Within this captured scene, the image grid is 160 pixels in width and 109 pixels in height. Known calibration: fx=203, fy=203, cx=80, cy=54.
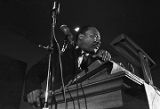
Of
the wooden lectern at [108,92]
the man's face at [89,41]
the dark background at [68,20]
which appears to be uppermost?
the dark background at [68,20]

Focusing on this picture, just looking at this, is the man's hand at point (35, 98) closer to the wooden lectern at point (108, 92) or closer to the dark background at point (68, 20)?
the wooden lectern at point (108, 92)

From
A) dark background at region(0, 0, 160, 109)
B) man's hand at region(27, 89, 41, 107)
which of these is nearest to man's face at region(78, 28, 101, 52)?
man's hand at region(27, 89, 41, 107)

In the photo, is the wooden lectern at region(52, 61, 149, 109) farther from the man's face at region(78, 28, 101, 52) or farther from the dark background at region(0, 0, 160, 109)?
the dark background at region(0, 0, 160, 109)

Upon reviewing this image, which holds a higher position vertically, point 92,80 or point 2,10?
point 2,10

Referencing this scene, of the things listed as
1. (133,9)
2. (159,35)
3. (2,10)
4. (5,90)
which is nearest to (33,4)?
(2,10)

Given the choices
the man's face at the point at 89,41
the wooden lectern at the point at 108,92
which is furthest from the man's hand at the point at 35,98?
the man's face at the point at 89,41

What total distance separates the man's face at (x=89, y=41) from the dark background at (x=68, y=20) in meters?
1.01

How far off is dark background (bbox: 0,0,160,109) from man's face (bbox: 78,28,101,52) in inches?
39.7

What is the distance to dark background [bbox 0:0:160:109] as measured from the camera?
2.70 meters

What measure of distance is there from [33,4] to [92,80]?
2.07 meters

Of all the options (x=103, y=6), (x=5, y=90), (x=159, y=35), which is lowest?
(x=5, y=90)

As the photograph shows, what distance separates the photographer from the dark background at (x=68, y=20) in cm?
270

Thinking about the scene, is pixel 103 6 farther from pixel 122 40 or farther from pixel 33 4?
pixel 122 40

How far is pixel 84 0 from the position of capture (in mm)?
2646
